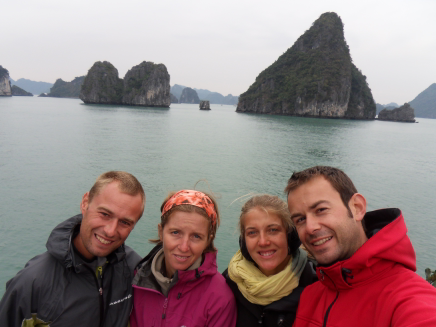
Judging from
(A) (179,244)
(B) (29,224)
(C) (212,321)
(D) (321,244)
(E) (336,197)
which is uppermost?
(E) (336,197)

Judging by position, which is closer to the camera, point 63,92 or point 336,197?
point 336,197

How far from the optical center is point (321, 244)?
186 cm

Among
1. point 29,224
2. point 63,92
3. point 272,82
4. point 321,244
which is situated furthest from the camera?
point 63,92

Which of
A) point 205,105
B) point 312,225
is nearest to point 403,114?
point 205,105

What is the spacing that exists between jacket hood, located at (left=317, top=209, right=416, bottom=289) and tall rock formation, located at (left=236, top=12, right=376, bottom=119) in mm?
99087

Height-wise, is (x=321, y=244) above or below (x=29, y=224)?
above

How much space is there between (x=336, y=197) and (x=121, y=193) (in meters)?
1.67

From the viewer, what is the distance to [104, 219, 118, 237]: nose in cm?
217

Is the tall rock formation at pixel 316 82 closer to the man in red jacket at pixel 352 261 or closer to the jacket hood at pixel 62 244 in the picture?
the man in red jacket at pixel 352 261

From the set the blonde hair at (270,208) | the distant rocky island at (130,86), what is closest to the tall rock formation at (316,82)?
the distant rocky island at (130,86)

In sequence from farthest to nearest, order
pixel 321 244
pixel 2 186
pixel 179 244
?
pixel 2 186 → pixel 179 244 → pixel 321 244

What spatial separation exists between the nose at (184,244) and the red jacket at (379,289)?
3.26 ft

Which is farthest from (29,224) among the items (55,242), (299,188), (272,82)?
(272,82)

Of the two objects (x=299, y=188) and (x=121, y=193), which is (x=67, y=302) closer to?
(x=121, y=193)
